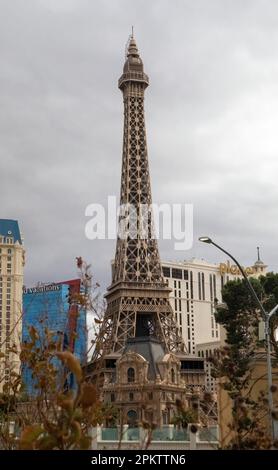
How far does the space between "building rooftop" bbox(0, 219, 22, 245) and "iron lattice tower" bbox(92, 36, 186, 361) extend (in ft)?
183

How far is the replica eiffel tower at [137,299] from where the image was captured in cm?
7669

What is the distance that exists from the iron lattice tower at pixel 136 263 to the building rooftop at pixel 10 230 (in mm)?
55828

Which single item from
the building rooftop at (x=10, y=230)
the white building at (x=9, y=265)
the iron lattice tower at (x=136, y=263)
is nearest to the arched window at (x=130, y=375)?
the iron lattice tower at (x=136, y=263)

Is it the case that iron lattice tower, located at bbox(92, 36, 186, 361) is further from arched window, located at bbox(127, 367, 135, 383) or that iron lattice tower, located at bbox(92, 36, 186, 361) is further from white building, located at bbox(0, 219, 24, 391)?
white building, located at bbox(0, 219, 24, 391)

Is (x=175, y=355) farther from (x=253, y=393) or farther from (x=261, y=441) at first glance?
(x=261, y=441)

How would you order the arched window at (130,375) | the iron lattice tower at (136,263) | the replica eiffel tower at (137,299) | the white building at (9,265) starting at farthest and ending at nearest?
the white building at (9,265), the iron lattice tower at (136,263), the replica eiffel tower at (137,299), the arched window at (130,375)

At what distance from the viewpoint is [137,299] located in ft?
293

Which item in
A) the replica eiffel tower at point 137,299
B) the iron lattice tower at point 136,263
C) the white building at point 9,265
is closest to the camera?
the replica eiffel tower at point 137,299

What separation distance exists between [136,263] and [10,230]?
6280 cm

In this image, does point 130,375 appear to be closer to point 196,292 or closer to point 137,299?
point 137,299

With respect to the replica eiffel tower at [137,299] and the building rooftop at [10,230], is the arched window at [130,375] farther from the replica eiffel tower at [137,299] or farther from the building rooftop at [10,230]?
the building rooftop at [10,230]

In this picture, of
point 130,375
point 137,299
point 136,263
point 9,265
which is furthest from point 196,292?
point 130,375

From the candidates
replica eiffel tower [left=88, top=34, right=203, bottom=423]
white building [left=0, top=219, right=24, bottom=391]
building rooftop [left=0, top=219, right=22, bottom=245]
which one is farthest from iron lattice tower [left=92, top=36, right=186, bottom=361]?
building rooftop [left=0, top=219, right=22, bottom=245]

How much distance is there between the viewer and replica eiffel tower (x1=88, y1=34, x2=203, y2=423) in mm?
76688
